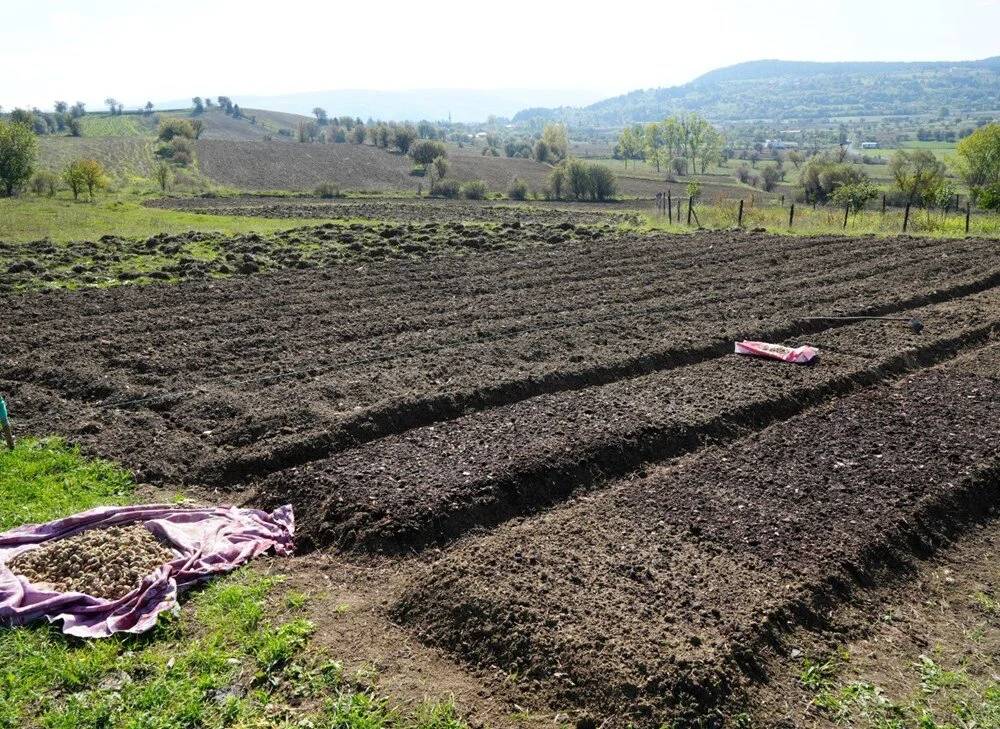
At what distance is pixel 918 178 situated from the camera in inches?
1902

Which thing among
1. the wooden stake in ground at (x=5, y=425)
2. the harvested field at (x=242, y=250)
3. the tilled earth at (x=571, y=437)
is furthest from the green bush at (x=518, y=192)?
the wooden stake in ground at (x=5, y=425)

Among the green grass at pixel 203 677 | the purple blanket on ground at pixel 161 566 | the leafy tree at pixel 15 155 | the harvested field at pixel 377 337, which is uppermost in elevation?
the leafy tree at pixel 15 155

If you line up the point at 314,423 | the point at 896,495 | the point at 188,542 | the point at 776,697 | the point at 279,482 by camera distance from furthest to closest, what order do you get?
the point at 314,423
the point at 279,482
the point at 896,495
the point at 188,542
the point at 776,697

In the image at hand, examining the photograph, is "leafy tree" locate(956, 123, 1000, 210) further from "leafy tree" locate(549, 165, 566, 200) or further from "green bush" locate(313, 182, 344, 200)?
"green bush" locate(313, 182, 344, 200)

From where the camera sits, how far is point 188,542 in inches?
343

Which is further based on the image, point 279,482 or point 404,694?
point 279,482

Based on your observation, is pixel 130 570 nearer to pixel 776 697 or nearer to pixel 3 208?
pixel 776 697

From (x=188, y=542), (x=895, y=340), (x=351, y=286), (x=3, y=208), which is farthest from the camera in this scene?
(x=3, y=208)

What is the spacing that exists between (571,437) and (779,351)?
19.0 feet

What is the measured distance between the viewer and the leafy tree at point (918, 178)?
45.1m

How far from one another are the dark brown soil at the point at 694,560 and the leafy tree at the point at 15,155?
5436cm

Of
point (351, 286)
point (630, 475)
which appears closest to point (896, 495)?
point (630, 475)

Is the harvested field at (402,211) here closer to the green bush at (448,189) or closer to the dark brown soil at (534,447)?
the green bush at (448,189)

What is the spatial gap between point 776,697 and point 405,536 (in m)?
4.18
